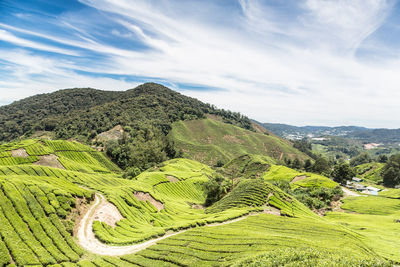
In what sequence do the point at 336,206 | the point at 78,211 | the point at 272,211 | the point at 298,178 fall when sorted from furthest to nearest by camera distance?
1. the point at 298,178
2. the point at 336,206
3. the point at 272,211
4. the point at 78,211

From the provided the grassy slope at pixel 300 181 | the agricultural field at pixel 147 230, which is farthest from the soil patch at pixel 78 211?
the grassy slope at pixel 300 181

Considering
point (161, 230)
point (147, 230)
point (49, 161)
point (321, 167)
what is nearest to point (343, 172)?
point (321, 167)

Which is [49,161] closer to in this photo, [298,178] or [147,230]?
[147,230]

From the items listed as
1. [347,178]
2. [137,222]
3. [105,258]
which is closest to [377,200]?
[347,178]

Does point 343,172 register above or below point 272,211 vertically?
above

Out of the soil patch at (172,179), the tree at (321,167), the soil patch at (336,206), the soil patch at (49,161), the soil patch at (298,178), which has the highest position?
the tree at (321,167)

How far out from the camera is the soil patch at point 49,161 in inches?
3925

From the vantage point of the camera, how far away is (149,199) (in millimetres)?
55219

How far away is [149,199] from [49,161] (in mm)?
78763

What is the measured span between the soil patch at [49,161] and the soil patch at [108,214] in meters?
76.9

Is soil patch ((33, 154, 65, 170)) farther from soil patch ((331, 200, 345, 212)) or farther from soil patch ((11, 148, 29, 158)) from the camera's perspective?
soil patch ((331, 200, 345, 212))

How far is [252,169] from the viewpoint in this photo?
149 metres

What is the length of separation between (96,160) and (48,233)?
429 feet

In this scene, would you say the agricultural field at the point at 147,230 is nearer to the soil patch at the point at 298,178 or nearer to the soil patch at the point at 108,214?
the soil patch at the point at 108,214
